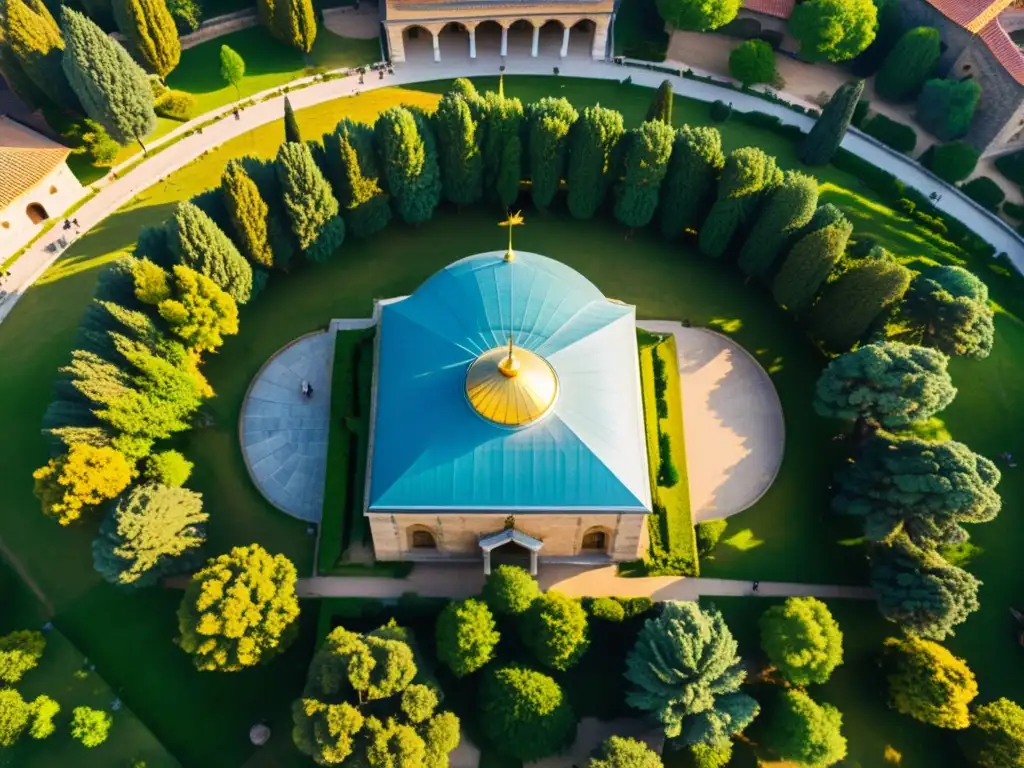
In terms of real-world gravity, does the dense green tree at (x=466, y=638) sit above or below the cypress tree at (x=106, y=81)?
below

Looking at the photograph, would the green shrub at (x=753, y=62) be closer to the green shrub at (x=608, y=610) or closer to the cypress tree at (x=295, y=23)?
the cypress tree at (x=295, y=23)

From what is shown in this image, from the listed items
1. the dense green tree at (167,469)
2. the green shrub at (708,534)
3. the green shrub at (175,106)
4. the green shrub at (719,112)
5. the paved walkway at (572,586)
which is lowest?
the paved walkway at (572,586)

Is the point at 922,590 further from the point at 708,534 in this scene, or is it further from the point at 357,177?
the point at 357,177

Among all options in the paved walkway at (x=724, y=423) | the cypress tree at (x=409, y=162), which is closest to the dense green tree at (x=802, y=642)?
the paved walkway at (x=724, y=423)

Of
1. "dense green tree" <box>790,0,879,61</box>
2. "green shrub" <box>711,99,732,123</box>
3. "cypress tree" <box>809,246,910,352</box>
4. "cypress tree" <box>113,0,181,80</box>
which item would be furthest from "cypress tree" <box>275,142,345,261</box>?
"dense green tree" <box>790,0,879,61</box>

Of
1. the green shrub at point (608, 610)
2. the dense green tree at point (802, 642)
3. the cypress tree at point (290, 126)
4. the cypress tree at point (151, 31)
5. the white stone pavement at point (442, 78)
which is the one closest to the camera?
the dense green tree at point (802, 642)
